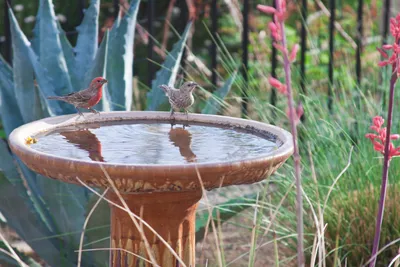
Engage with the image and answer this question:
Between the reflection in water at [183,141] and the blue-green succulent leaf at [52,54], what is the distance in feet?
2.81

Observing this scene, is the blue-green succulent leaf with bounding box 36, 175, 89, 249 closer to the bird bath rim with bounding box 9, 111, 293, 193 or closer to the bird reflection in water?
the bird reflection in water

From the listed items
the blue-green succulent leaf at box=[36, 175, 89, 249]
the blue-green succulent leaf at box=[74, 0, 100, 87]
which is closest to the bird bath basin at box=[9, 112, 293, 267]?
the blue-green succulent leaf at box=[36, 175, 89, 249]

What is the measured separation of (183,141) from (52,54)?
1.13m

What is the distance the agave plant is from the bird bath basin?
48cm

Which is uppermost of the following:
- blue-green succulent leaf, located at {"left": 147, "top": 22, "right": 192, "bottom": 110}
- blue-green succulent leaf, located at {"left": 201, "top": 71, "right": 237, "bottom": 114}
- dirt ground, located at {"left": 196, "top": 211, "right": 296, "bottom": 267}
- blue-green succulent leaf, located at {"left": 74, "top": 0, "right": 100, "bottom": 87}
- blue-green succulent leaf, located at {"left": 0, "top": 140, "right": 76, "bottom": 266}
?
blue-green succulent leaf, located at {"left": 74, "top": 0, "right": 100, "bottom": 87}

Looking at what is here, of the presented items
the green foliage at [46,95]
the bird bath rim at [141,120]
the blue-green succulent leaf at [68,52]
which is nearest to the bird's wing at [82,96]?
the bird bath rim at [141,120]

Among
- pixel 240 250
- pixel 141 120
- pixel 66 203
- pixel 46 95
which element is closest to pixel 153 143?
pixel 141 120

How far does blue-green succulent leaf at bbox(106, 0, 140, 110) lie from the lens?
11.3ft

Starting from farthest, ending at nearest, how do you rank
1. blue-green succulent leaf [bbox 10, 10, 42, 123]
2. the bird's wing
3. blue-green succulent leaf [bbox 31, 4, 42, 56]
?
blue-green succulent leaf [bbox 31, 4, 42, 56]
blue-green succulent leaf [bbox 10, 10, 42, 123]
the bird's wing

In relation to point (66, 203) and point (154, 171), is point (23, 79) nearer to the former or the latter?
point (66, 203)

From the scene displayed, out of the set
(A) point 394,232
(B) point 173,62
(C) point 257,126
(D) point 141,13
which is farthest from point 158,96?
(D) point 141,13

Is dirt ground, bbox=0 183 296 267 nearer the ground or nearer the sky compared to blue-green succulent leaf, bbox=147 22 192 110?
nearer the ground

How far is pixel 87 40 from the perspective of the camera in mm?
3455

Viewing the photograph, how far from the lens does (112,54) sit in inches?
137
